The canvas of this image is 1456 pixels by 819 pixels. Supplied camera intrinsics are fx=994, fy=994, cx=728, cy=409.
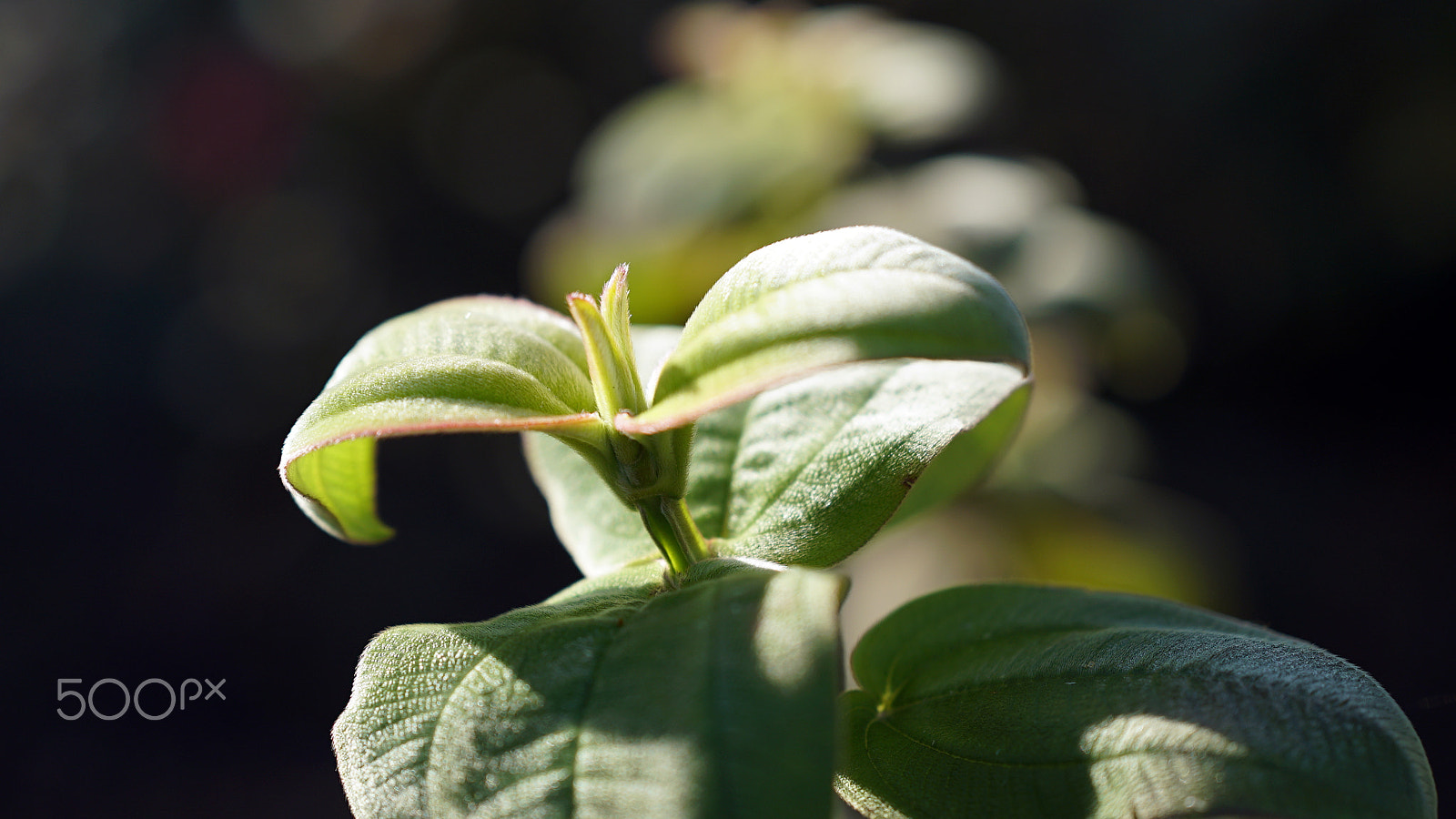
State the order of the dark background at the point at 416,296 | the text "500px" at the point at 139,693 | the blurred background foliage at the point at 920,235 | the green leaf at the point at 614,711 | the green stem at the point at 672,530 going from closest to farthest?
the green leaf at the point at 614,711, the green stem at the point at 672,530, the text "500px" at the point at 139,693, the blurred background foliage at the point at 920,235, the dark background at the point at 416,296

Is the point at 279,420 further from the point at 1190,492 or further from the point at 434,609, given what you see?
the point at 1190,492

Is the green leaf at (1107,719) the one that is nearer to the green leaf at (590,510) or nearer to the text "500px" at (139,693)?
the green leaf at (590,510)

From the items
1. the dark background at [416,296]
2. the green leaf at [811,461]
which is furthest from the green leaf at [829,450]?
the dark background at [416,296]

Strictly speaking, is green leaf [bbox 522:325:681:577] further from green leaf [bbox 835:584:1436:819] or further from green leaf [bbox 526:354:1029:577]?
green leaf [bbox 835:584:1436:819]

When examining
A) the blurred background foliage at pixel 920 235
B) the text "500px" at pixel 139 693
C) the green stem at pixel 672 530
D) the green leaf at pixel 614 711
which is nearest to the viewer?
the green leaf at pixel 614 711

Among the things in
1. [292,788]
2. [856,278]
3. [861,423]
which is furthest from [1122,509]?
[292,788]
